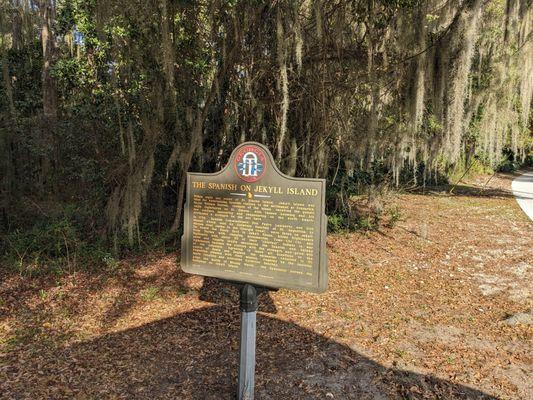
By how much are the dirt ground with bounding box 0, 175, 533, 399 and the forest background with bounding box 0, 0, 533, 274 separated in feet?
4.09

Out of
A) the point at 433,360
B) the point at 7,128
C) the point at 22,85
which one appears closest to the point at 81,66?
the point at 7,128

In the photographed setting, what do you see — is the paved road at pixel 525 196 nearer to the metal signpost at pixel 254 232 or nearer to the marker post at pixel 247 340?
the metal signpost at pixel 254 232

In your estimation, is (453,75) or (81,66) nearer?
(453,75)

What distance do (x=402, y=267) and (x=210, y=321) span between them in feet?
11.3

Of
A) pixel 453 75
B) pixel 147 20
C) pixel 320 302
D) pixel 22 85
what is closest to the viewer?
pixel 320 302

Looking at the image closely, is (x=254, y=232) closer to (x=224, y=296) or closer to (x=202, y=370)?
(x=202, y=370)

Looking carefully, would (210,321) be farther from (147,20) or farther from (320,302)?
(147,20)

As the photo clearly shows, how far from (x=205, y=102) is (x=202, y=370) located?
4282 millimetres

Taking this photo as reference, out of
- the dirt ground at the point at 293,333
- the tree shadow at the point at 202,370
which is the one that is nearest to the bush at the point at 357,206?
the dirt ground at the point at 293,333

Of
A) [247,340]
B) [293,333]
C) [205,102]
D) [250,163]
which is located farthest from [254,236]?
[205,102]

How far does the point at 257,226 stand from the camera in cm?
301

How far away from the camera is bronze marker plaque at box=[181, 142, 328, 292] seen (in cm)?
286

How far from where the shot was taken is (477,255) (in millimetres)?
7379

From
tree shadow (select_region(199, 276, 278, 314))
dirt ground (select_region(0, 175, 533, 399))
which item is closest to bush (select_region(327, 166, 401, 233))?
dirt ground (select_region(0, 175, 533, 399))
